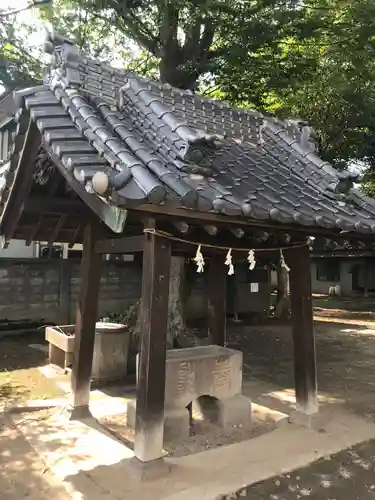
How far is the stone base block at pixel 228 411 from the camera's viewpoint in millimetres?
6051

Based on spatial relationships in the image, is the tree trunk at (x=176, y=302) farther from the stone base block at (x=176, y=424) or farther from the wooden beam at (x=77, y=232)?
the stone base block at (x=176, y=424)

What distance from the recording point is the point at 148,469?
14.6ft

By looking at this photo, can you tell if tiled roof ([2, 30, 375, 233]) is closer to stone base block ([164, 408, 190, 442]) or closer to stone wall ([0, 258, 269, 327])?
stone base block ([164, 408, 190, 442])

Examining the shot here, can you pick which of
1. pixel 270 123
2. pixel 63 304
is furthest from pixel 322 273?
pixel 270 123

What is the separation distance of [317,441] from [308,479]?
98cm

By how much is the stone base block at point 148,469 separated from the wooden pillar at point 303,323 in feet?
7.85

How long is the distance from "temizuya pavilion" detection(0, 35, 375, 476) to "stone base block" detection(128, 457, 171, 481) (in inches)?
2.8

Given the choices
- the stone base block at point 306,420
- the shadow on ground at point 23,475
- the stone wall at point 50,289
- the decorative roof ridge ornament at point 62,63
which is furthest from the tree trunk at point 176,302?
the decorative roof ridge ornament at point 62,63

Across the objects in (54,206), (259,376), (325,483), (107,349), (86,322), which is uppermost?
(54,206)

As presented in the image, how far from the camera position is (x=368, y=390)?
8.31 m

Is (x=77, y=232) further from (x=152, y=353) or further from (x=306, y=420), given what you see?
(x=306, y=420)

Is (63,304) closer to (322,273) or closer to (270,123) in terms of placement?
(270,123)

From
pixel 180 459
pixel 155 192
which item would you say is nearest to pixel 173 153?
pixel 155 192

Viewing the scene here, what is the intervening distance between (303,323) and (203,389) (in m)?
1.66
